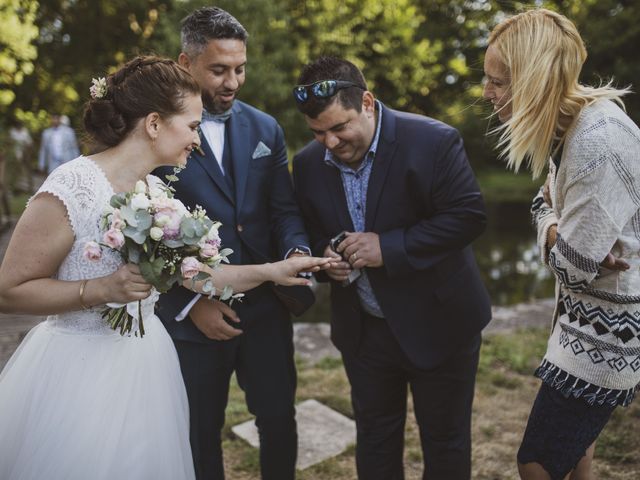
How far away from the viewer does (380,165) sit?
2609mm

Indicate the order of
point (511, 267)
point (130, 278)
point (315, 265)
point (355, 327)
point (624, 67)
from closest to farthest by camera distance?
point (130, 278) → point (315, 265) → point (355, 327) → point (511, 267) → point (624, 67)

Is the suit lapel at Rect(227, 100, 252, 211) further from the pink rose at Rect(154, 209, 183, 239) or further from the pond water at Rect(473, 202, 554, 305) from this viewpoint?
the pond water at Rect(473, 202, 554, 305)

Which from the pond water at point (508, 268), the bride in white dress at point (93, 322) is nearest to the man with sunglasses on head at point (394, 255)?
the bride in white dress at point (93, 322)

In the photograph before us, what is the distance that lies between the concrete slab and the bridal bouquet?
6.77 feet

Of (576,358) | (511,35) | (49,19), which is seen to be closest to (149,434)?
(576,358)

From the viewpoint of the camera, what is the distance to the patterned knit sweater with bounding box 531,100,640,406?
1.82 m

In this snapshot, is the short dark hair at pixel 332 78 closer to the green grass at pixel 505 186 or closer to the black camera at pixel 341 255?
the black camera at pixel 341 255

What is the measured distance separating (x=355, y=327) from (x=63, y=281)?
4.47 ft

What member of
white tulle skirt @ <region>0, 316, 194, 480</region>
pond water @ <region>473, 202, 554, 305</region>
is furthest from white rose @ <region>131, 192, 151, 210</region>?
pond water @ <region>473, 202, 554, 305</region>

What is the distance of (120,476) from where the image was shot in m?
1.98

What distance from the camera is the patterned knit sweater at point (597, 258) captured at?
5.96 ft

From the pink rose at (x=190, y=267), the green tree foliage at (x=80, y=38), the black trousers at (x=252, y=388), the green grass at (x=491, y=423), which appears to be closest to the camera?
the pink rose at (x=190, y=267)

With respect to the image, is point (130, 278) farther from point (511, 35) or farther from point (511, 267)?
point (511, 267)

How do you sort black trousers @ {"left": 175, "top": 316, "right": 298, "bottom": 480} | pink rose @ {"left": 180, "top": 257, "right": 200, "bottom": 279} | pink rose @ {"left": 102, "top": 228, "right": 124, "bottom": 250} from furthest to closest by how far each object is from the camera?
black trousers @ {"left": 175, "top": 316, "right": 298, "bottom": 480}
pink rose @ {"left": 180, "top": 257, "right": 200, "bottom": 279}
pink rose @ {"left": 102, "top": 228, "right": 124, "bottom": 250}
